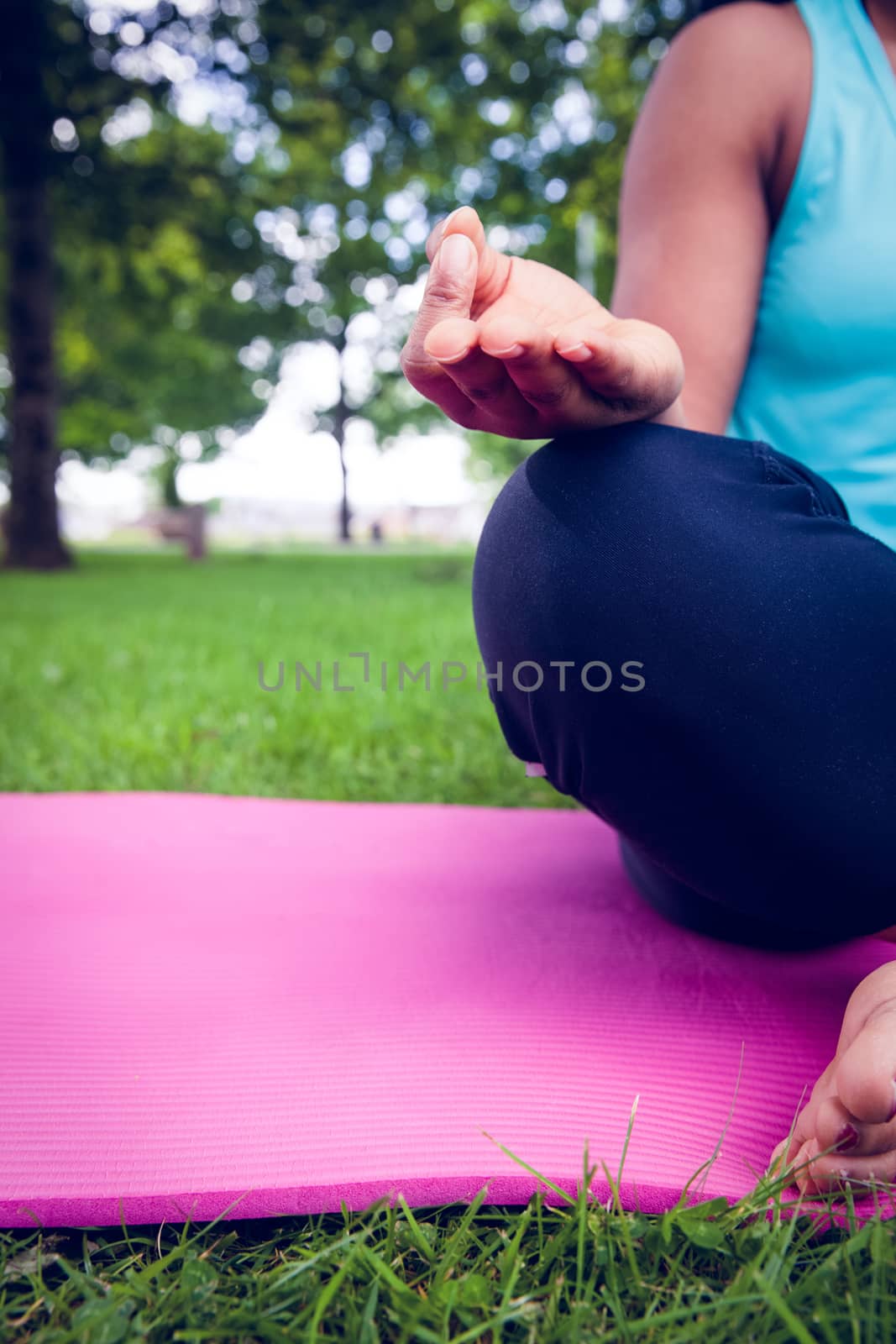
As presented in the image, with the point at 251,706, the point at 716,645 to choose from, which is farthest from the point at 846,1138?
the point at 251,706

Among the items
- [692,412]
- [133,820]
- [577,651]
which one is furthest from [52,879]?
[692,412]

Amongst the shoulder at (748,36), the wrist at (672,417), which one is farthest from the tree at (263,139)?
the wrist at (672,417)

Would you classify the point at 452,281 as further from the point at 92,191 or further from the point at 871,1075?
the point at 92,191

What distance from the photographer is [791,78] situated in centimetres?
103

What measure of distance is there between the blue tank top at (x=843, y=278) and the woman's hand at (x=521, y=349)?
1.07ft

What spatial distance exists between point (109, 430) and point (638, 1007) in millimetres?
16692

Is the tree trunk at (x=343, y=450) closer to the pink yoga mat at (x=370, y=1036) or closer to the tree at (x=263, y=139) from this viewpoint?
the tree at (x=263, y=139)

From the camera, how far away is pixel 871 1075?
0.68m

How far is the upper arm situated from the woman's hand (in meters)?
0.31

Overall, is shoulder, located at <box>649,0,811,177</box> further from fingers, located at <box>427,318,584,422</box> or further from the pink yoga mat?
the pink yoga mat

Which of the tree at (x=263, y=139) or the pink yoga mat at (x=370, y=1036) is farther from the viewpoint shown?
the tree at (x=263, y=139)

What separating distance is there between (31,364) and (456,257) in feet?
32.6

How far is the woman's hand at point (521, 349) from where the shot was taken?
0.64 metres

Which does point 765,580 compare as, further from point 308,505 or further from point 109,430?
point 308,505
